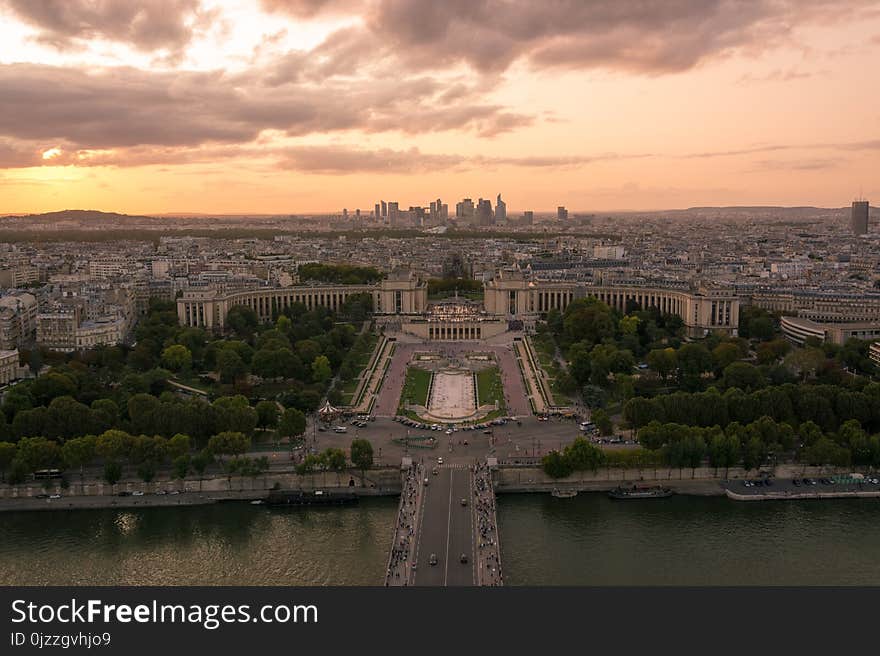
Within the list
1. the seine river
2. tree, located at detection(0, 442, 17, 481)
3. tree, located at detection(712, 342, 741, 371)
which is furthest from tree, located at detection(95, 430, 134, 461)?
tree, located at detection(712, 342, 741, 371)

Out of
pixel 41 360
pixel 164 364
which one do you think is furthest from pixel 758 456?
pixel 41 360

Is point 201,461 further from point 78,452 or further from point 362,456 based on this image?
point 362,456

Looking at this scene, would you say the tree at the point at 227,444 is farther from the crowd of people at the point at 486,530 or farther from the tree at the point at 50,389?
the tree at the point at 50,389

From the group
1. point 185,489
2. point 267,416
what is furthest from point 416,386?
point 185,489

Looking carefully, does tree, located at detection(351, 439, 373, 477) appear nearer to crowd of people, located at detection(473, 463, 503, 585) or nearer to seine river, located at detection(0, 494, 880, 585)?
seine river, located at detection(0, 494, 880, 585)
